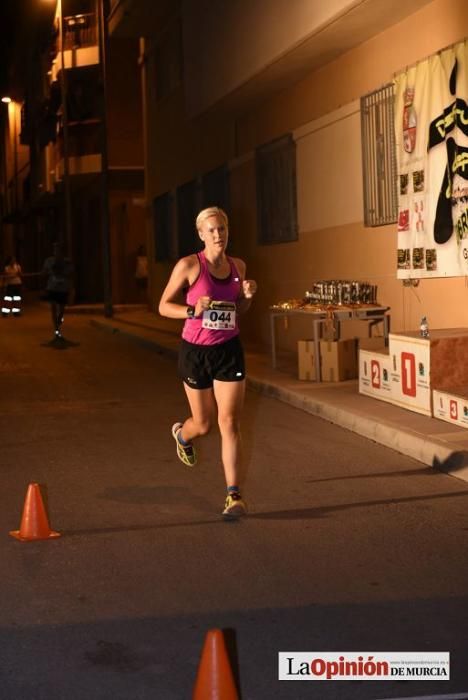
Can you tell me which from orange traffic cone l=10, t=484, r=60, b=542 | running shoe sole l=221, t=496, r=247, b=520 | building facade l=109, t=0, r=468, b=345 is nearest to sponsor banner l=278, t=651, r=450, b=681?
orange traffic cone l=10, t=484, r=60, b=542

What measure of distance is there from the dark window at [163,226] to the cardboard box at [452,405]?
19972mm

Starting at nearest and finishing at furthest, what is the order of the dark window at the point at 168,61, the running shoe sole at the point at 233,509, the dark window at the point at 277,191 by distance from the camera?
1. the running shoe sole at the point at 233,509
2. the dark window at the point at 277,191
3. the dark window at the point at 168,61

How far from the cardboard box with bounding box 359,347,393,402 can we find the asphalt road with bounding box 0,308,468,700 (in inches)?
36.5

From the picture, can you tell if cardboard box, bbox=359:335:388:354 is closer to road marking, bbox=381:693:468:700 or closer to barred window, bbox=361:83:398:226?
barred window, bbox=361:83:398:226

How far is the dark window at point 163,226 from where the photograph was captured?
102 ft

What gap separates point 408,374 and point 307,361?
3293 millimetres

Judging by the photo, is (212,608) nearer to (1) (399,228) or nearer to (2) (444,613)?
(2) (444,613)

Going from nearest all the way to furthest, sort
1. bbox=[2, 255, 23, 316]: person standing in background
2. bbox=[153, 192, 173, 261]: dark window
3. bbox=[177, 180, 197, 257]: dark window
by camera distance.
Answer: bbox=[177, 180, 197, 257]: dark window, bbox=[153, 192, 173, 261]: dark window, bbox=[2, 255, 23, 316]: person standing in background

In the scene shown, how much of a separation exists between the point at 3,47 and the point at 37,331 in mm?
53677

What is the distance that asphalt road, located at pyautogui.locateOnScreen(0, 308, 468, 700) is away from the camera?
16.4 ft

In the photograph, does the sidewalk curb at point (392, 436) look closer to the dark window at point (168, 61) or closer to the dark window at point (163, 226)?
the dark window at point (168, 61)

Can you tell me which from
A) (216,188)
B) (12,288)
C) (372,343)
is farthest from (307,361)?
(12,288)

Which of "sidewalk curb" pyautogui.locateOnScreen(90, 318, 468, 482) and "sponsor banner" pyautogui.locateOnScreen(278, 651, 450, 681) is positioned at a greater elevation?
"sidewalk curb" pyautogui.locateOnScreen(90, 318, 468, 482)

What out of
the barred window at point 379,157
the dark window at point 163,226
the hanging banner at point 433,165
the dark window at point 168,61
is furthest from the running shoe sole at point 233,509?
the dark window at point 163,226
